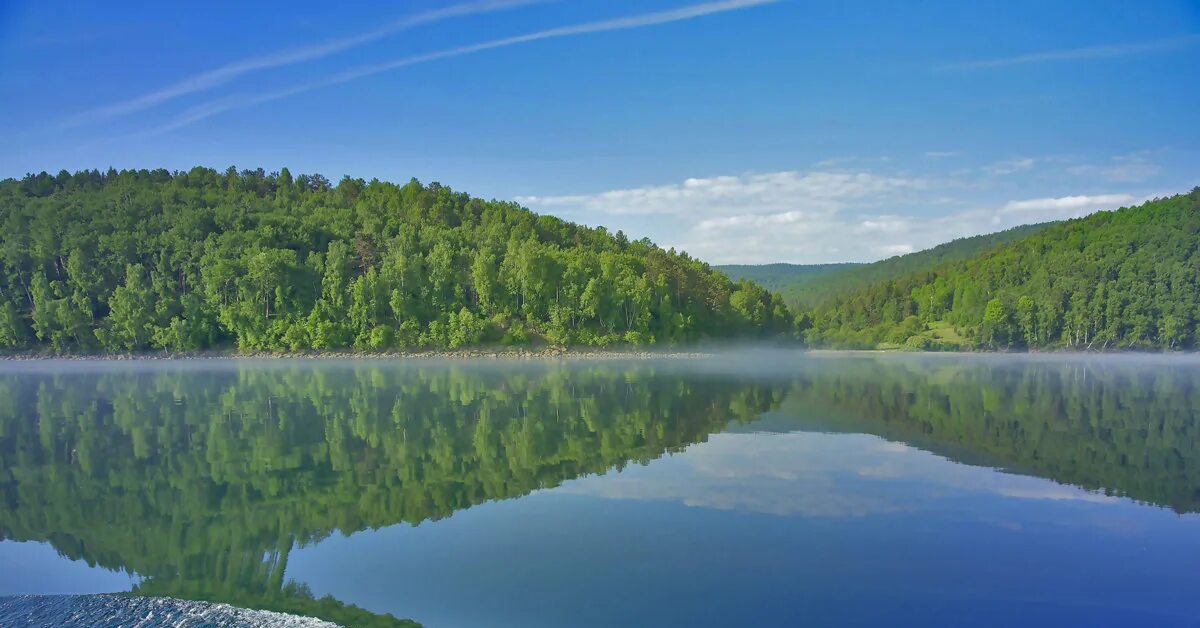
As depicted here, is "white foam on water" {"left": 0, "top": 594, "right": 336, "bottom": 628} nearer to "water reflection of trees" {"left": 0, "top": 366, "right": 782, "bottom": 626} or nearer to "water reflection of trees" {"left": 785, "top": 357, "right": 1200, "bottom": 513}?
"water reflection of trees" {"left": 0, "top": 366, "right": 782, "bottom": 626}

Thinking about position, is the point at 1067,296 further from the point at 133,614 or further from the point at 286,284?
the point at 133,614

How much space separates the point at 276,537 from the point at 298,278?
9011cm

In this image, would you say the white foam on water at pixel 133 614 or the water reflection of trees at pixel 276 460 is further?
the water reflection of trees at pixel 276 460

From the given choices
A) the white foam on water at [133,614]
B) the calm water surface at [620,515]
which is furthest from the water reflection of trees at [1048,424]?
the white foam on water at [133,614]

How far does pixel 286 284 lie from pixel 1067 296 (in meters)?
120

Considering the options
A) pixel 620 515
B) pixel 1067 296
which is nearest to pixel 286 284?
pixel 620 515

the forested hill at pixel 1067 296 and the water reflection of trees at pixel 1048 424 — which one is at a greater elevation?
the forested hill at pixel 1067 296

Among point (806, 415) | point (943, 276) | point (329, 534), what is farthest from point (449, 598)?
point (943, 276)

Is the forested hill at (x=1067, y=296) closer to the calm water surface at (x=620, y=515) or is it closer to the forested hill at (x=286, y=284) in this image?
the forested hill at (x=286, y=284)

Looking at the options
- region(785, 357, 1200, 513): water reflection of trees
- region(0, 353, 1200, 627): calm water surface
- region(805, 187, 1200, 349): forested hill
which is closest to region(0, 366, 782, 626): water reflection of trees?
region(0, 353, 1200, 627): calm water surface

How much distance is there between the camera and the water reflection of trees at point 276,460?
13.9 m

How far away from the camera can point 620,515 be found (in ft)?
52.5

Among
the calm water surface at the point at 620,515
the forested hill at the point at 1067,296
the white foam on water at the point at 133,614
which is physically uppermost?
the forested hill at the point at 1067,296

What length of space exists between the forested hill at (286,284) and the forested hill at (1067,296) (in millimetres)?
59745
